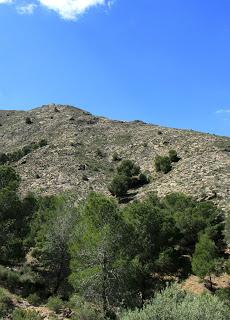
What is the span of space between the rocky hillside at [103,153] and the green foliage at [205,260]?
46.0 ft

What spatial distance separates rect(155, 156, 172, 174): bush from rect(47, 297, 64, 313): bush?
38.3 meters

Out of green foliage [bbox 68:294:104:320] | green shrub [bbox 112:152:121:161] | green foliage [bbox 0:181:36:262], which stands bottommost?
green foliage [bbox 68:294:104:320]

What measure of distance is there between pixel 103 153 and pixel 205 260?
→ 158 ft

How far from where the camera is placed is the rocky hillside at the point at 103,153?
6706 centimetres

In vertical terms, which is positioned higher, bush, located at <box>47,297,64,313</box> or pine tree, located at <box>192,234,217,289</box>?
pine tree, located at <box>192,234,217,289</box>

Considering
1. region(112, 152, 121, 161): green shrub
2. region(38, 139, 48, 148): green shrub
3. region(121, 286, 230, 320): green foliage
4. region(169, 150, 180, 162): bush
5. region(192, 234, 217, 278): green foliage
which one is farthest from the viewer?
region(38, 139, 48, 148): green shrub

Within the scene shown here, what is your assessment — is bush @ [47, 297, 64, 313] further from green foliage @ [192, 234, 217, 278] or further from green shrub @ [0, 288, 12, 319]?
green foliage @ [192, 234, 217, 278]

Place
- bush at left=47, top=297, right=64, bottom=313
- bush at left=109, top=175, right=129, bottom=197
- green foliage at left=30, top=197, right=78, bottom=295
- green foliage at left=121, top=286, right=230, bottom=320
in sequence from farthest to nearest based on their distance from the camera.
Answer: bush at left=109, top=175, right=129, bottom=197, green foliage at left=30, top=197, right=78, bottom=295, bush at left=47, top=297, right=64, bottom=313, green foliage at left=121, top=286, right=230, bottom=320

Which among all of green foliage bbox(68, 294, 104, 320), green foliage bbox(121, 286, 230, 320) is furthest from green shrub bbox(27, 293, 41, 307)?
green foliage bbox(121, 286, 230, 320)

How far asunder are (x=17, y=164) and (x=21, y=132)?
992 inches

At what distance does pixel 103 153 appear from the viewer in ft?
287

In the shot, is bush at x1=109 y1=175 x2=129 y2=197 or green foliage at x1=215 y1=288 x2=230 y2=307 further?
bush at x1=109 y1=175 x2=129 y2=197

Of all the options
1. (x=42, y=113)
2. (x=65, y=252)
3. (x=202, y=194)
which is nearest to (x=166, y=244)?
(x=65, y=252)

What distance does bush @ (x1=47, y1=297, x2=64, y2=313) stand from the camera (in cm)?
3694
